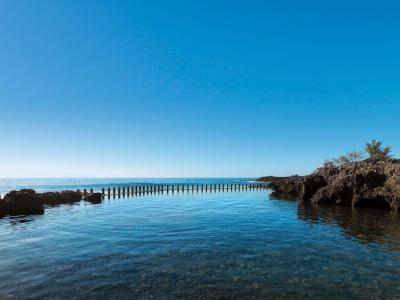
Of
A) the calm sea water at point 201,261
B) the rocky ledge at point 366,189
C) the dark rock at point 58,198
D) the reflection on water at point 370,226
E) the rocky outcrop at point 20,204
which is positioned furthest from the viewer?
the dark rock at point 58,198

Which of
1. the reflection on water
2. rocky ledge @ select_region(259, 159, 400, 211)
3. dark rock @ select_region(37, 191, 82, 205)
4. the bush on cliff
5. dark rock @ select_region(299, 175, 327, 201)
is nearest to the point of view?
the reflection on water

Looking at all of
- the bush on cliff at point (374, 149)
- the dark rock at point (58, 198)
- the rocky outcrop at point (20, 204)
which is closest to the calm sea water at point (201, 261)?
the rocky outcrop at point (20, 204)

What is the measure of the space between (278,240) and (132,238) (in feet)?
27.1

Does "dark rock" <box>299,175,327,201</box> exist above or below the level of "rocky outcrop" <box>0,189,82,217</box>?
above

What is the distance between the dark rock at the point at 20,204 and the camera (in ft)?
94.1

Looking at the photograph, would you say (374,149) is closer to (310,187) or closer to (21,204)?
(310,187)

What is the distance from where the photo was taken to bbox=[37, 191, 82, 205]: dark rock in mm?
39553

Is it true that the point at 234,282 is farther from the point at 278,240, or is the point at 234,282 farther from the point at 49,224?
the point at 49,224

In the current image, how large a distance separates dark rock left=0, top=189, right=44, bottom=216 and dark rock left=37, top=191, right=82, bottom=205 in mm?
9099

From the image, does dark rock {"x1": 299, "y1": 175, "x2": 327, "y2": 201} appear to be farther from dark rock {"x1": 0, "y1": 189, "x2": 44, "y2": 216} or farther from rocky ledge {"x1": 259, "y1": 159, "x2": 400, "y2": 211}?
dark rock {"x1": 0, "y1": 189, "x2": 44, "y2": 216}

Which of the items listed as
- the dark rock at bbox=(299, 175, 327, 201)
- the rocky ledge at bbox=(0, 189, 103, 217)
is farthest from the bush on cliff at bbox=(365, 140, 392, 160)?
the rocky ledge at bbox=(0, 189, 103, 217)

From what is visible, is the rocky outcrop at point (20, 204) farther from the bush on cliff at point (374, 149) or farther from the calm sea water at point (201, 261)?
the bush on cliff at point (374, 149)

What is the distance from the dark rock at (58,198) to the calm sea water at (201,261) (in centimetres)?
1980

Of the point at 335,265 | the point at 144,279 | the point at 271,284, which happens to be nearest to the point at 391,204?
the point at 335,265
